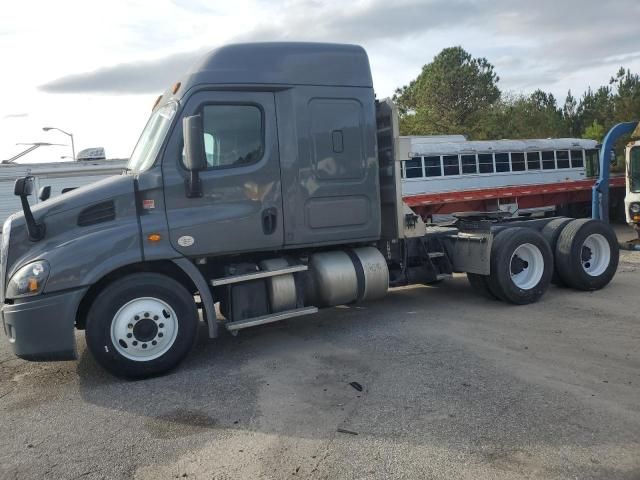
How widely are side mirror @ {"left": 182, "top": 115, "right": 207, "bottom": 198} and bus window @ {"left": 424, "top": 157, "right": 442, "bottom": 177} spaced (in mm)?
13975

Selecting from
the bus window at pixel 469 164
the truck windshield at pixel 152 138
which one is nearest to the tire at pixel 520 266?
the truck windshield at pixel 152 138

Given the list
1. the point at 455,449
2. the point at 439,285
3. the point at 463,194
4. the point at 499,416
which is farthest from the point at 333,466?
the point at 463,194

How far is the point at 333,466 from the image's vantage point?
142 inches

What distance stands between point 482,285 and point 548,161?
15.6 meters

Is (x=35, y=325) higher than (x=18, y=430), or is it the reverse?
(x=35, y=325)

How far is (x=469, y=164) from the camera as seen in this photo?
63.9 feet

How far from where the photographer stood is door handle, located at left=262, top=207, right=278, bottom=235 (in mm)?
6008

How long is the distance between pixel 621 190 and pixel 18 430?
2072 centimetres

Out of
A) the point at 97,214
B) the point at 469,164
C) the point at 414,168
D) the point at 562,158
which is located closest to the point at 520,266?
the point at 97,214

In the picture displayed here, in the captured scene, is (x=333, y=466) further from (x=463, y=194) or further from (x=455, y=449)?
(x=463, y=194)

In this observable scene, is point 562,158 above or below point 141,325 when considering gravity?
above

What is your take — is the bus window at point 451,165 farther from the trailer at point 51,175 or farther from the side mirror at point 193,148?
the side mirror at point 193,148

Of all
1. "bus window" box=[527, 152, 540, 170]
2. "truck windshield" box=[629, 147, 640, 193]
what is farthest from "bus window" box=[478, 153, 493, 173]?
"truck windshield" box=[629, 147, 640, 193]

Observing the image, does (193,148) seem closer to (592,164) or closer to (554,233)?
(554,233)
